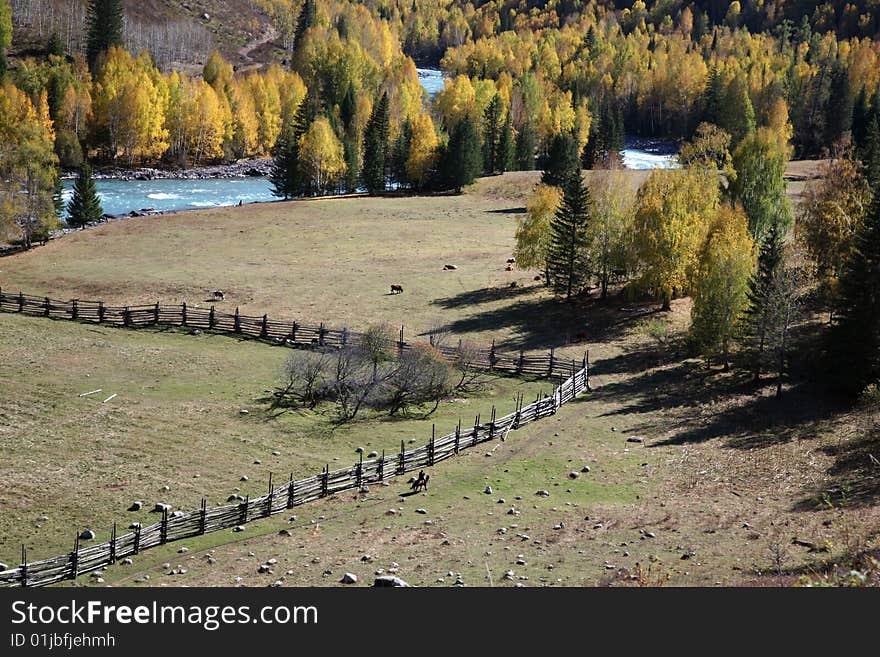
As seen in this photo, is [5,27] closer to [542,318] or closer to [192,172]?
[192,172]

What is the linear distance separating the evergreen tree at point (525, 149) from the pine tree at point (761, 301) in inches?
2861

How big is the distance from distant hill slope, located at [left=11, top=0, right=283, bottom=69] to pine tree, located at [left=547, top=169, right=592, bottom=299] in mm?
117694

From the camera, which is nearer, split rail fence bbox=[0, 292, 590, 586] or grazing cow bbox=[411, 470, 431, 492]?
split rail fence bbox=[0, 292, 590, 586]

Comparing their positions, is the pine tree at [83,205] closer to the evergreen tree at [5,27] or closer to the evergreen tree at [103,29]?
the evergreen tree at [5,27]

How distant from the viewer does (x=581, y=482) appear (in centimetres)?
3056

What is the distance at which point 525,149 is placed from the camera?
118 meters

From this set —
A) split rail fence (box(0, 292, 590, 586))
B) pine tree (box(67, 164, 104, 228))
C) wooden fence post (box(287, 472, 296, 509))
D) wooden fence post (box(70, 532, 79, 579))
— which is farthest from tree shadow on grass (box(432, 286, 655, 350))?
pine tree (box(67, 164, 104, 228))

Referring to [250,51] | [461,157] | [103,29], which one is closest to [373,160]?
[461,157]

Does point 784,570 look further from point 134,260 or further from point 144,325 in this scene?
point 134,260

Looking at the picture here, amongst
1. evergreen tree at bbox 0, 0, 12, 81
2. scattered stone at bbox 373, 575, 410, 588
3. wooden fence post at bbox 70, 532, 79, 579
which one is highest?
evergreen tree at bbox 0, 0, 12, 81

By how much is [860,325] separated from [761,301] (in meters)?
4.69

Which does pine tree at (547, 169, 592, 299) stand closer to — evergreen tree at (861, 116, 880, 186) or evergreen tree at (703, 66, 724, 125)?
evergreen tree at (861, 116, 880, 186)

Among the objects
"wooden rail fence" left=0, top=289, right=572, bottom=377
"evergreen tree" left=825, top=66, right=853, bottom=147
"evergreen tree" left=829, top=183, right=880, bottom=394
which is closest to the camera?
"evergreen tree" left=829, top=183, right=880, bottom=394

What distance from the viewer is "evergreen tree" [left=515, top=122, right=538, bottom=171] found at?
11750 centimetres
